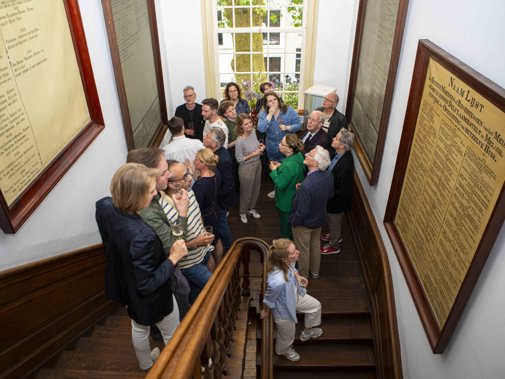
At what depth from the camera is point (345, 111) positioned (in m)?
6.69

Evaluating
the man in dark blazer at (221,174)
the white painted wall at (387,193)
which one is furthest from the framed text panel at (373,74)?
the man in dark blazer at (221,174)

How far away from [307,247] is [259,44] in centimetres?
434

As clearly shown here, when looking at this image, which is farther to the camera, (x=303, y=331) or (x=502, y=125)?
(x=303, y=331)

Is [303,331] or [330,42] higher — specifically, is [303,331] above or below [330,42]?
below

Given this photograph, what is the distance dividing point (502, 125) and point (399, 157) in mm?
1531


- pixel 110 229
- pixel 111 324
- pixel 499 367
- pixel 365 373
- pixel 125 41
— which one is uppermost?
pixel 125 41

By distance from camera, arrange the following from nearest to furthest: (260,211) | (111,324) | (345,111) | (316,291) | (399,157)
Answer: (399,157)
(111,324)
(316,291)
(260,211)
(345,111)

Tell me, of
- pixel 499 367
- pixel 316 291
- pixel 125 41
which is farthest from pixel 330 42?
pixel 499 367

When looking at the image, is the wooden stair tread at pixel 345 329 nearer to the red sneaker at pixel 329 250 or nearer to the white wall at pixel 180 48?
the red sneaker at pixel 329 250

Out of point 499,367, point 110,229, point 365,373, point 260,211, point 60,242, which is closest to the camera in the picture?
point 499,367

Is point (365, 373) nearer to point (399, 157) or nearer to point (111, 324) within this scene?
point (399, 157)

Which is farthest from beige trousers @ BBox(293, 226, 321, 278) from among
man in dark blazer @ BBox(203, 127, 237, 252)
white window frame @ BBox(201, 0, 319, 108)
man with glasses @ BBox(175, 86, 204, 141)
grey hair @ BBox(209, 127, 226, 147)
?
white window frame @ BBox(201, 0, 319, 108)

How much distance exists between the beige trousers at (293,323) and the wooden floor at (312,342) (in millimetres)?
263

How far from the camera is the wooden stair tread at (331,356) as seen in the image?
415 centimetres
